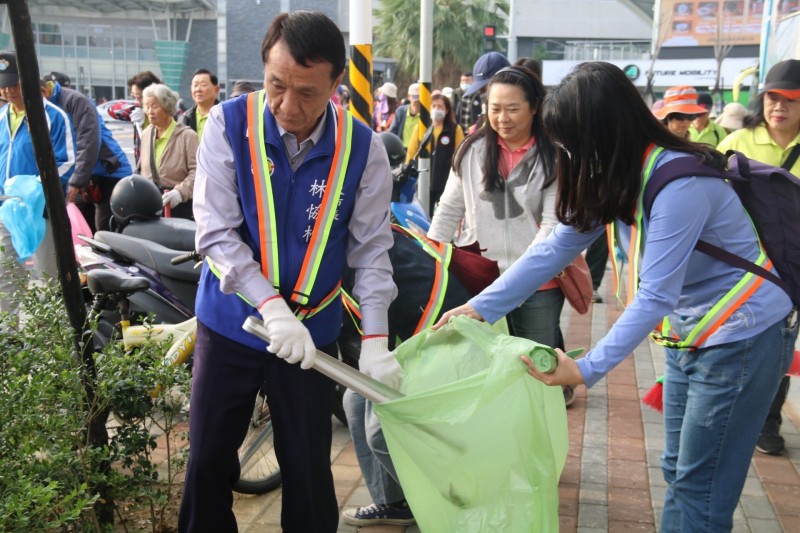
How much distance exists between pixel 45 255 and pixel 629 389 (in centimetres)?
407

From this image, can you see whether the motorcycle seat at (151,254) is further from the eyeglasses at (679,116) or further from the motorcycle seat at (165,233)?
the eyeglasses at (679,116)

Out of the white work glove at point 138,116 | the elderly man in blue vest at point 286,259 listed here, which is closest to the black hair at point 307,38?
the elderly man in blue vest at point 286,259

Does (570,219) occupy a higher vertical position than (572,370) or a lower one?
higher

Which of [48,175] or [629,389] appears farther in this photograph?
[629,389]

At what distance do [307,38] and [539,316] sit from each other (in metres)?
2.07

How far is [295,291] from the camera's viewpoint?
2451 millimetres

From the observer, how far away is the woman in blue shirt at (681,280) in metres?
2.27

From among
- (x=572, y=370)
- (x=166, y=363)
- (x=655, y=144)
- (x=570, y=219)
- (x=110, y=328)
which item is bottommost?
(x=110, y=328)

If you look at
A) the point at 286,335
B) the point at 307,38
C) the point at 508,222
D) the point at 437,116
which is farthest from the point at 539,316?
the point at 437,116

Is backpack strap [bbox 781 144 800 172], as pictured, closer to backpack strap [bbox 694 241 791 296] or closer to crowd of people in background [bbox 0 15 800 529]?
crowd of people in background [bbox 0 15 800 529]

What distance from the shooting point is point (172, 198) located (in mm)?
6422

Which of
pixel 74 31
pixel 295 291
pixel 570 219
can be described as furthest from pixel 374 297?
pixel 74 31

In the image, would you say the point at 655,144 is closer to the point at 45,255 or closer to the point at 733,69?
the point at 45,255

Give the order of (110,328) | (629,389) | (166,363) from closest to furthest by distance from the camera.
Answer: (166,363)
(110,328)
(629,389)
